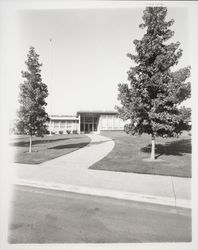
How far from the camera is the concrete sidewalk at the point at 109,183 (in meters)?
7.48

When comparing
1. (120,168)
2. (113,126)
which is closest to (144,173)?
(120,168)

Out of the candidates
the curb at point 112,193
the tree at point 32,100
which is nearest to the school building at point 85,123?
the tree at point 32,100

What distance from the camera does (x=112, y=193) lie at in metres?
7.84

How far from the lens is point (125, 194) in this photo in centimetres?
770

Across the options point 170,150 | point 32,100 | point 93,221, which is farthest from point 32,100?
point 93,221

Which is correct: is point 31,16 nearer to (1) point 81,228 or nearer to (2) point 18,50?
(2) point 18,50

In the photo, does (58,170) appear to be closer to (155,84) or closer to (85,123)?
(155,84)

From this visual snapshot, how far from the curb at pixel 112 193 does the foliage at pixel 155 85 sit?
508 cm

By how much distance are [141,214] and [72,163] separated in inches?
265

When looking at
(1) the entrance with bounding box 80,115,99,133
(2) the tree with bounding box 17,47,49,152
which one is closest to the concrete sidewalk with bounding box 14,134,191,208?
(2) the tree with bounding box 17,47,49,152

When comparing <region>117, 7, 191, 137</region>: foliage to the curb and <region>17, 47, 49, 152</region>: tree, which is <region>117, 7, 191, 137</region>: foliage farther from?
<region>17, 47, 49, 152</region>: tree

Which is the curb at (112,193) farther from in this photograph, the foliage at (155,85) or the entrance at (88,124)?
the entrance at (88,124)

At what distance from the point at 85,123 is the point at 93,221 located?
1591 inches

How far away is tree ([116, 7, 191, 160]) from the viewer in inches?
465
